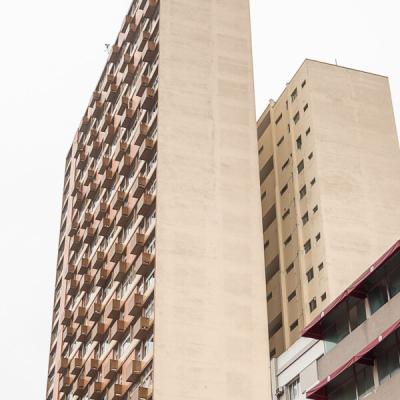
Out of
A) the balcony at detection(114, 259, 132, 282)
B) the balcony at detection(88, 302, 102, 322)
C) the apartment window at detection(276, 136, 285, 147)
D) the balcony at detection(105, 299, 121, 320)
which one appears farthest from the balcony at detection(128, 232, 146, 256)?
the apartment window at detection(276, 136, 285, 147)

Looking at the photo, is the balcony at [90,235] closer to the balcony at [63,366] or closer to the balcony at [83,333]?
the balcony at [83,333]

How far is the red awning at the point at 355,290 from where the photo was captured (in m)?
39.5

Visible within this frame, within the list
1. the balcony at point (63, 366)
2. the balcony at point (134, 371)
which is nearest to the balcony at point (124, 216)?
the balcony at point (63, 366)

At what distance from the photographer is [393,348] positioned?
3859cm

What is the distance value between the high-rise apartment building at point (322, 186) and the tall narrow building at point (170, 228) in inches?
266

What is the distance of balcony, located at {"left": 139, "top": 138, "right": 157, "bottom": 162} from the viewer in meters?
64.0

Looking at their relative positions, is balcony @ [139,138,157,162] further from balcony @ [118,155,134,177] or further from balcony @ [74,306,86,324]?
balcony @ [74,306,86,324]

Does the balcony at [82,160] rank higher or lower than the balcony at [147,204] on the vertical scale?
higher

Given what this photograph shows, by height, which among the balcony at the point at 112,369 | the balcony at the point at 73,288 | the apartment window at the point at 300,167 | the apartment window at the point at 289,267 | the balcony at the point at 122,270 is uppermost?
the apartment window at the point at 300,167

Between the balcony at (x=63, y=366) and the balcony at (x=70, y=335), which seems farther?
the balcony at (x=70, y=335)

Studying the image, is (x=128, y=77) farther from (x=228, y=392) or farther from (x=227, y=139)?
(x=228, y=392)

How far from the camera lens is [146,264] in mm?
58781

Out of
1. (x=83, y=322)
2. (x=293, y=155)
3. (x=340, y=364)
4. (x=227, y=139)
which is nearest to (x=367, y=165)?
(x=293, y=155)

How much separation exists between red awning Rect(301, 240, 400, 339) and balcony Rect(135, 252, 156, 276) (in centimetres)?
1526
